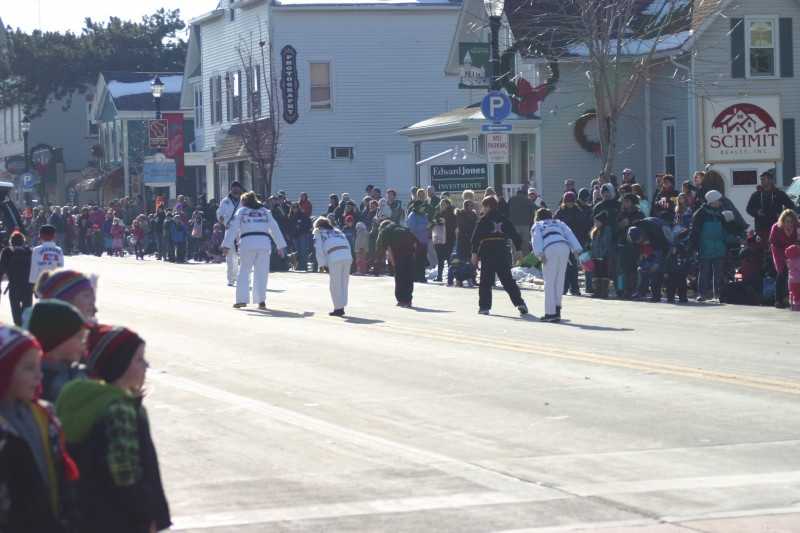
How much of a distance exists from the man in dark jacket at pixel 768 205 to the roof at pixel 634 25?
46.5ft

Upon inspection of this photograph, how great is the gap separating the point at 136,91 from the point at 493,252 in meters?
63.1

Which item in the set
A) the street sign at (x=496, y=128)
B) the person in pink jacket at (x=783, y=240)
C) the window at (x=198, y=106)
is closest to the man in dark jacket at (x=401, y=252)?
the person in pink jacket at (x=783, y=240)

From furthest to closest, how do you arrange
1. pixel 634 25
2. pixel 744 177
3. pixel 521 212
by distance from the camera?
pixel 634 25
pixel 744 177
pixel 521 212

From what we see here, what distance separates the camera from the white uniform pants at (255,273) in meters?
25.0

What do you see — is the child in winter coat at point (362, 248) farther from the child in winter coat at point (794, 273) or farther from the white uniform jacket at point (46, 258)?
the white uniform jacket at point (46, 258)

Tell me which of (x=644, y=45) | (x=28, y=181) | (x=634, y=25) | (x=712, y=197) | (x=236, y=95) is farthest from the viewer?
(x=28, y=181)

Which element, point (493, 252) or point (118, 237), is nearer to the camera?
point (493, 252)

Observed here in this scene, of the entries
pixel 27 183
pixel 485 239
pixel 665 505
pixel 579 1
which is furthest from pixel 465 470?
pixel 27 183

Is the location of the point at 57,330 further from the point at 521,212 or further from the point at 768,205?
the point at 521,212

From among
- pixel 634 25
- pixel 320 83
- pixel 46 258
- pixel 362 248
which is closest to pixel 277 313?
pixel 46 258

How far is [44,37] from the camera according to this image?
9319cm

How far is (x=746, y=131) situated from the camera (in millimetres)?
28594

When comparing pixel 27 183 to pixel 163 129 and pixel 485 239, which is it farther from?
pixel 485 239

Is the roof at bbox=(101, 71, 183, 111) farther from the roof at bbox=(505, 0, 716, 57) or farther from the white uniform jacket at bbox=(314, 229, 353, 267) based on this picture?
the white uniform jacket at bbox=(314, 229, 353, 267)
